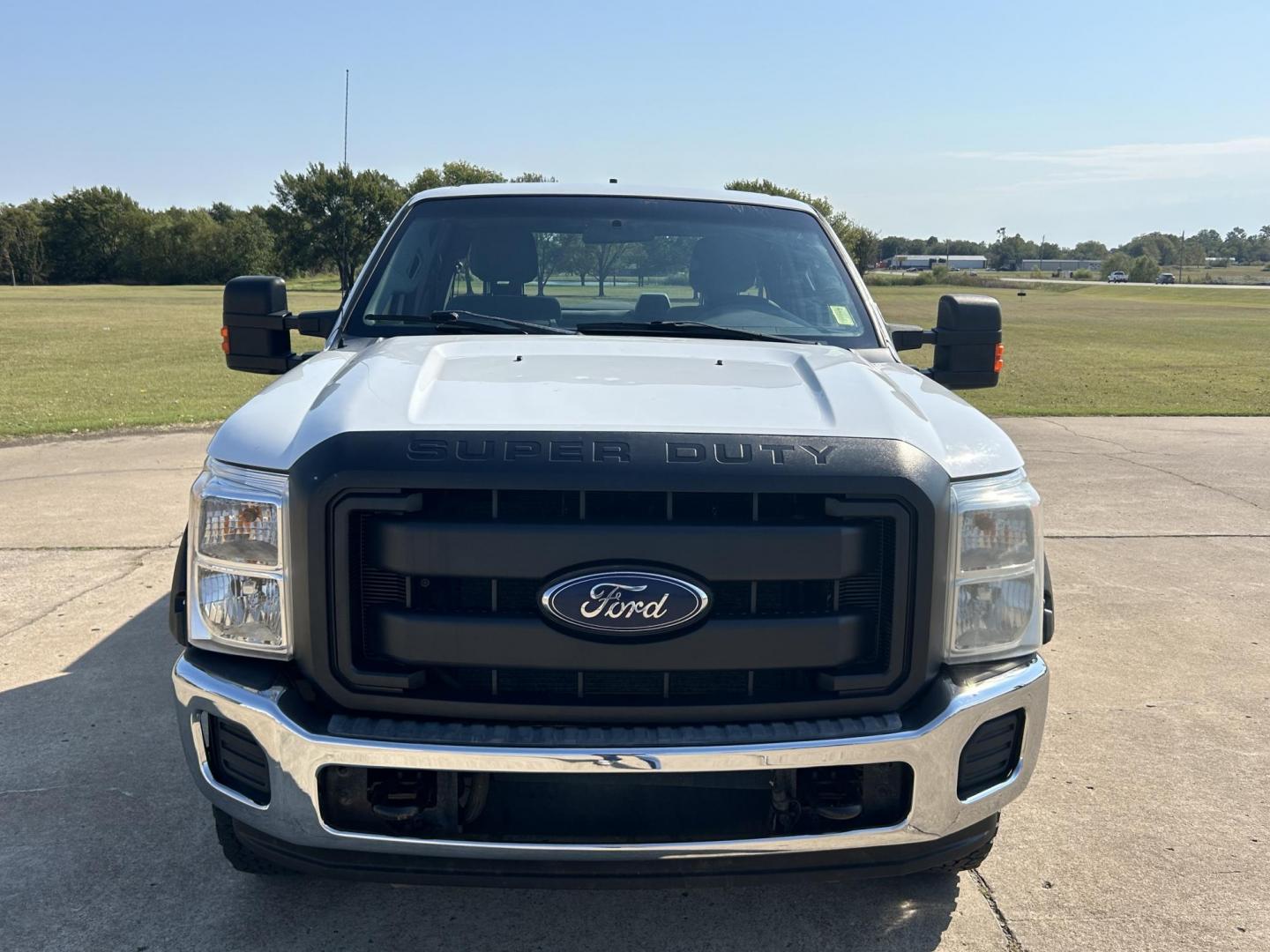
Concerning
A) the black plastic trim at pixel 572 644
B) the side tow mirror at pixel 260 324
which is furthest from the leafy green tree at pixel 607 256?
the black plastic trim at pixel 572 644

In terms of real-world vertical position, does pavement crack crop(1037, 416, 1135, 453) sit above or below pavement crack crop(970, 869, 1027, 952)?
above

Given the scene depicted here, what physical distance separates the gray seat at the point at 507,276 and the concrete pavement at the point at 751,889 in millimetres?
1823

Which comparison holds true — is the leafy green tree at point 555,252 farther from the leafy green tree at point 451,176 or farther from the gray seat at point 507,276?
the leafy green tree at point 451,176

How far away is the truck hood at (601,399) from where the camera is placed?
2457mm

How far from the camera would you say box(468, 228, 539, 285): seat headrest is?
155 inches

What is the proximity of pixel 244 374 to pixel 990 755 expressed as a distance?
16680mm

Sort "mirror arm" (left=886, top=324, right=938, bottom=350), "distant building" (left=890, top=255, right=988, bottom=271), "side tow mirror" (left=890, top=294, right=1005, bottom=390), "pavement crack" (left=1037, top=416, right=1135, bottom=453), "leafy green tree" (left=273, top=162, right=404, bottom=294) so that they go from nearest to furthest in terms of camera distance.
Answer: "side tow mirror" (left=890, top=294, right=1005, bottom=390), "mirror arm" (left=886, top=324, right=938, bottom=350), "pavement crack" (left=1037, top=416, right=1135, bottom=453), "leafy green tree" (left=273, top=162, right=404, bottom=294), "distant building" (left=890, top=255, right=988, bottom=271)

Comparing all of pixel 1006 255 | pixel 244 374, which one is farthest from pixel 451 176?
pixel 1006 255

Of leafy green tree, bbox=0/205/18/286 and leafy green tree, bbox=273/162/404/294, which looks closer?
leafy green tree, bbox=273/162/404/294

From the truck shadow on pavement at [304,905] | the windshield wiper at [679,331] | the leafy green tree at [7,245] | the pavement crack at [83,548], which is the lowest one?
the truck shadow on pavement at [304,905]

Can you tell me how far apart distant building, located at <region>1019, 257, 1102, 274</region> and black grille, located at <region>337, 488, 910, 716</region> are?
548 ft

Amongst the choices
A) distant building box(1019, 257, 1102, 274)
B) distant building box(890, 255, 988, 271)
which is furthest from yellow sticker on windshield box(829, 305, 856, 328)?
distant building box(1019, 257, 1102, 274)

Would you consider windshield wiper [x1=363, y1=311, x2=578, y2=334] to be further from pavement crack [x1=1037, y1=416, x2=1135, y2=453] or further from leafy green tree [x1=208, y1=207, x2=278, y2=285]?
leafy green tree [x1=208, y1=207, x2=278, y2=285]

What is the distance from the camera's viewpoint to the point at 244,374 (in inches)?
691
